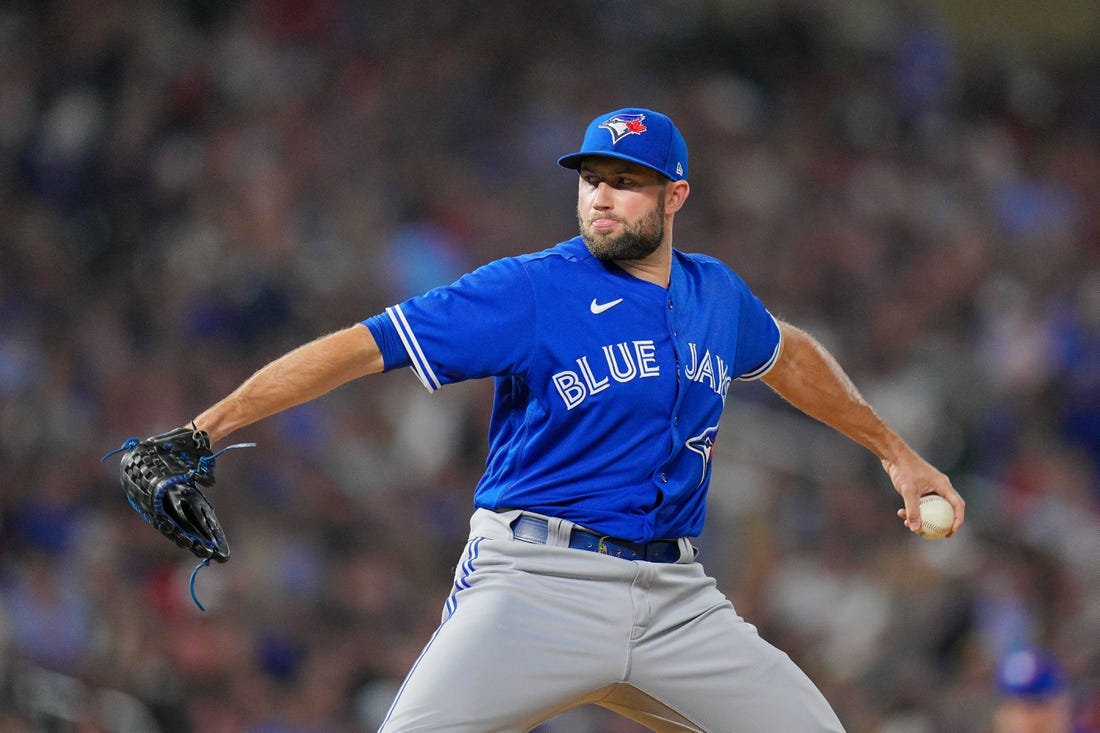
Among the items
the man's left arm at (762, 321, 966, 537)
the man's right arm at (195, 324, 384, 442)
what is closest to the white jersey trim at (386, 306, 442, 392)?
the man's right arm at (195, 324, 384, 442)

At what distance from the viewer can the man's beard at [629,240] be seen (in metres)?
3.60

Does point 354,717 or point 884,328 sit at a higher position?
point 884,328

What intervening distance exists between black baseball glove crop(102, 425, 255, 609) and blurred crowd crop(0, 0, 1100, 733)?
294 centimetres

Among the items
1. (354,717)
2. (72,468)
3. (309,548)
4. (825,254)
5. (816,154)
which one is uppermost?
(816,154)

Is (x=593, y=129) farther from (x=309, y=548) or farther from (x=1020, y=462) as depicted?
(x=1020, y=462)

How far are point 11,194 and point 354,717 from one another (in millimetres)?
4082

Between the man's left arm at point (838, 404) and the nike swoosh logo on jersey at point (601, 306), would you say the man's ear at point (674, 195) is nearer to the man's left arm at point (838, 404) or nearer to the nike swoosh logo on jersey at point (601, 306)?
the nike swoosh logo on jersey at point (601, 306)

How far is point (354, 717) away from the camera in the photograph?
6379mm

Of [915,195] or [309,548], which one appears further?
[915,195]

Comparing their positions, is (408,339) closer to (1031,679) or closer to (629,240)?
(629,240)

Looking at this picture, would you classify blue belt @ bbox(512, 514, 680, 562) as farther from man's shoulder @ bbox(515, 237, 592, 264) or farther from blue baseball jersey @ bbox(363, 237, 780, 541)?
man's shoulder @ bbox(515, 237, 592, 264)

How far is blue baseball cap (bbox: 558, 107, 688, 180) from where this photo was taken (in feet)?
11.7

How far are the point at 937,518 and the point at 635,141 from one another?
129cm

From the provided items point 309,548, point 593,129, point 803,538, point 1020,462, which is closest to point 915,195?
point 1020,462
